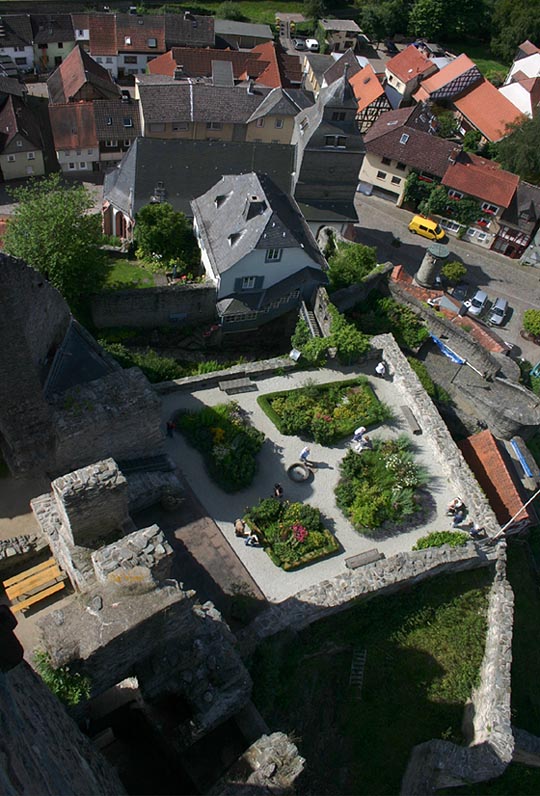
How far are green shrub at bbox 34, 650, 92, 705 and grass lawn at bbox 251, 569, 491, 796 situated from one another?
621cm

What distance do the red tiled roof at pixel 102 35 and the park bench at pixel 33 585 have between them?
204 ft

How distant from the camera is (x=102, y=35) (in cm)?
6034

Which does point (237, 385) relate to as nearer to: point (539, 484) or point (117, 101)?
point (539, 484)

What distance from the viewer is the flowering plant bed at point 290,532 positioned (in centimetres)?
2095

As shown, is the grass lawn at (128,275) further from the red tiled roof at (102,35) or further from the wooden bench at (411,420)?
the red tiled roof at (102,35)

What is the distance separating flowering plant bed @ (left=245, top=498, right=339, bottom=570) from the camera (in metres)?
21.0

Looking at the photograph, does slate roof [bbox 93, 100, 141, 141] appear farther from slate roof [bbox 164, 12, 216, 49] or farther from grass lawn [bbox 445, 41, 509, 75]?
grass lawn [bbox 445, 41, 509, 75]

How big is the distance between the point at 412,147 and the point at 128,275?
103 ft

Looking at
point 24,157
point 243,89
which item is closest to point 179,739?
point 24,157

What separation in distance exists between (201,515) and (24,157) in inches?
1592

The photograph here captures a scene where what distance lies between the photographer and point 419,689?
65.6ft

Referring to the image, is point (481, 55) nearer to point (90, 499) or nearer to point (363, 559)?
point (363, 559)

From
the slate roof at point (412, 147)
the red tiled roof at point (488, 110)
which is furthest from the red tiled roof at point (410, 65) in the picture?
the slate roof at point (412, 147)

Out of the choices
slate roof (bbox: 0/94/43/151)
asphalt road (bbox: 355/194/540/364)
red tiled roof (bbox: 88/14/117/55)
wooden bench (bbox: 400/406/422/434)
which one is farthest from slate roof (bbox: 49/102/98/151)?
wooden bench (bbox: 400/406/422/434)
